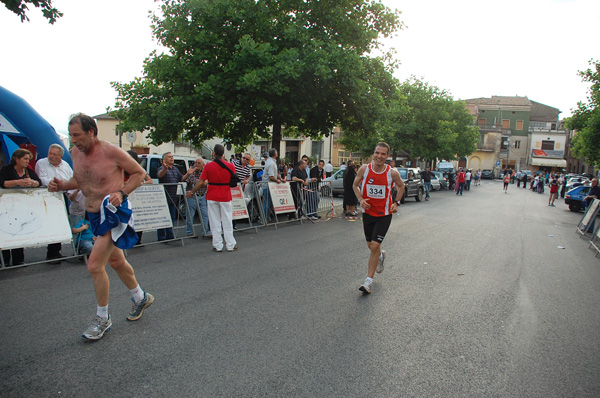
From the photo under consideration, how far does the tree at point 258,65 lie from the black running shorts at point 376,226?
724 centimetres

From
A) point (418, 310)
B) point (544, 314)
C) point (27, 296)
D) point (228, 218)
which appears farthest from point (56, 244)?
point (544, 314)

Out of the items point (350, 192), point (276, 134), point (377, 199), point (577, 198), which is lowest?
point (577, 198)

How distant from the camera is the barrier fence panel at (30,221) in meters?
5.87

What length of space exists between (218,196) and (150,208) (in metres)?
1.37

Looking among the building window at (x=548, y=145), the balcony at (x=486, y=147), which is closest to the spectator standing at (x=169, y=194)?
the balcony at (x=486, y=147)

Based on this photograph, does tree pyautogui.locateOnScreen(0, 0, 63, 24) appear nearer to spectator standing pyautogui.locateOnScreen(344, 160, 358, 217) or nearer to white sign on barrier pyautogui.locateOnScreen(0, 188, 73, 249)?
white sign on barrier pyautogui.locateOnScreen(0, 188, 73, 249)

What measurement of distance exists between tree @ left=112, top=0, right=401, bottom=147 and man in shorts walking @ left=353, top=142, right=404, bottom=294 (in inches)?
274

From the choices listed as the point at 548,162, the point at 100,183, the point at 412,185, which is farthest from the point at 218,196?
the point at 548,162

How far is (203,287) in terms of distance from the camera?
538cm

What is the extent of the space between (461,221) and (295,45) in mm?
8030

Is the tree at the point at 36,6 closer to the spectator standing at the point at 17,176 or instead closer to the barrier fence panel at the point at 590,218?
the spectator standing at the point at 17,176

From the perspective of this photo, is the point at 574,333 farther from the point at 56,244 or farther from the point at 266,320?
the point at 56,244

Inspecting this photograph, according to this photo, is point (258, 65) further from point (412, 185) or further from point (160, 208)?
point (412, 185)

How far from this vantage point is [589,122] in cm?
2347
